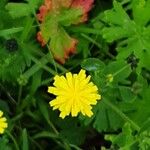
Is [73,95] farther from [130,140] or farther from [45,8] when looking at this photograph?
[45,8]

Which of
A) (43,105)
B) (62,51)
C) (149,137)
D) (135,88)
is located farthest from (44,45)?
(149,137)

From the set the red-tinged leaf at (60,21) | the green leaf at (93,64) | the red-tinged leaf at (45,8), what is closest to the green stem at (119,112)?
the green leaf at (93,64)

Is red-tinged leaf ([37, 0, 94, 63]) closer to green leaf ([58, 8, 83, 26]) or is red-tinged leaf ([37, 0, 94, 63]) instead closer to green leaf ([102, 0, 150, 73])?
green leaf ([58, 8, 83, 26])

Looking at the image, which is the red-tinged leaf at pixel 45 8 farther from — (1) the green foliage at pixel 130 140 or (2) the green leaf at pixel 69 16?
(1) the green foliage at pixel 130 140

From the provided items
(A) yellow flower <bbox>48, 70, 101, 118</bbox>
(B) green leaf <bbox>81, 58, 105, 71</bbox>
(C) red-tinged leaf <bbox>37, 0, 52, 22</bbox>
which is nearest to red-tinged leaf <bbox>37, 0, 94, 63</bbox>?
(C) red-tinged leaf <bbox>37, 0, 52, 22</bbox>

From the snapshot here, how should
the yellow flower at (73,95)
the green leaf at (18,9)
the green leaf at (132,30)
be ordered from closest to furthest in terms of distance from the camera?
the yellow flower at (73,95) → the green leaf at (132,30) → the green leaf at (18,9)

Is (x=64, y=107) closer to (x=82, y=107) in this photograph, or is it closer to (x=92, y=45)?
(x=82, y=107)

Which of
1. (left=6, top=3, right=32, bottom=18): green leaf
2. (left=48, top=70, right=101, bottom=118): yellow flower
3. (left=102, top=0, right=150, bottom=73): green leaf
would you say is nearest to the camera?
(left=48, top=70, right=101, bottom=118): yellow flower

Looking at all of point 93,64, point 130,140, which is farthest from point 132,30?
point 130,140

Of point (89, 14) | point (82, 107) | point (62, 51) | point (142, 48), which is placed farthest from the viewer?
point (89, 14)
